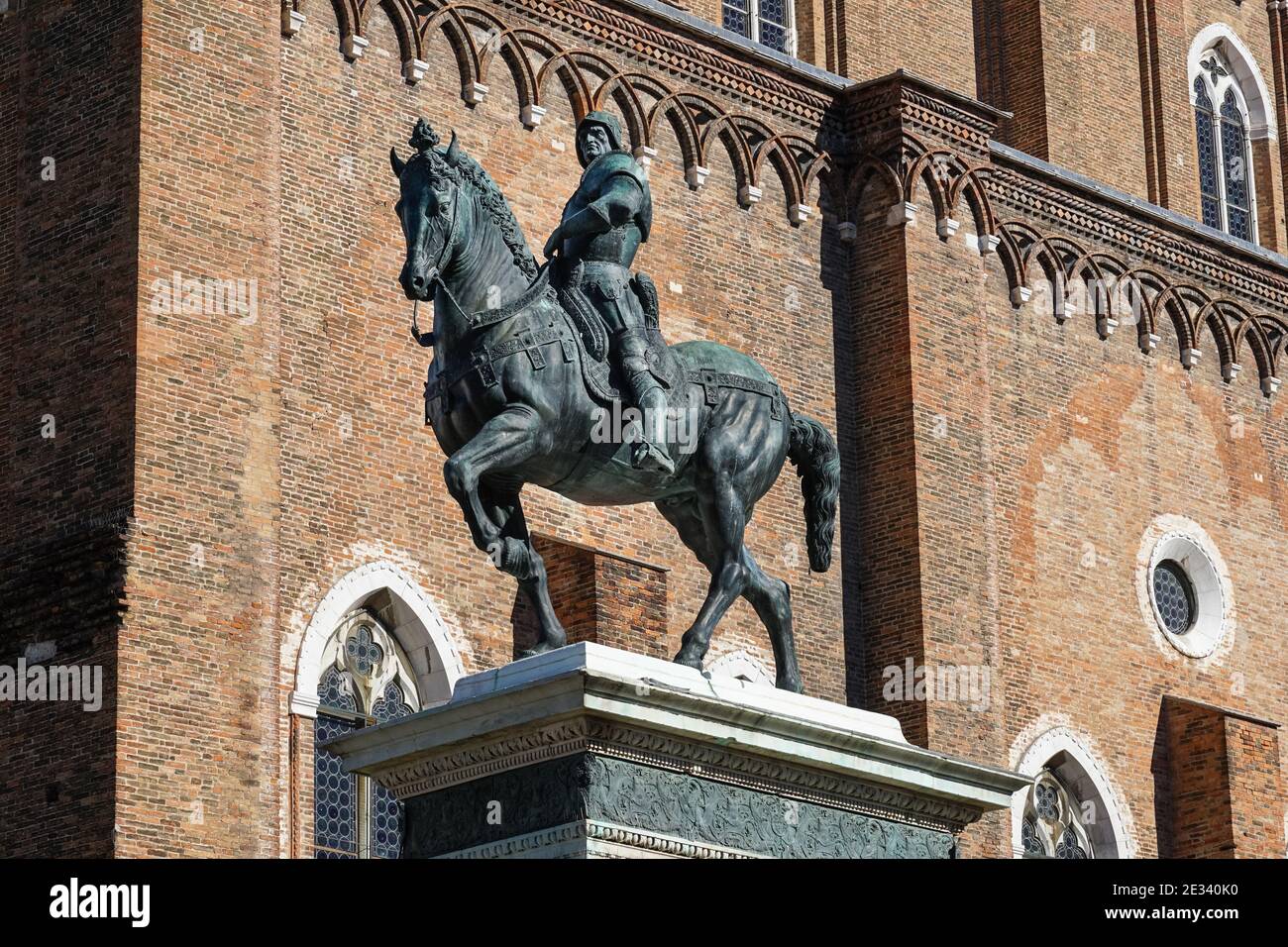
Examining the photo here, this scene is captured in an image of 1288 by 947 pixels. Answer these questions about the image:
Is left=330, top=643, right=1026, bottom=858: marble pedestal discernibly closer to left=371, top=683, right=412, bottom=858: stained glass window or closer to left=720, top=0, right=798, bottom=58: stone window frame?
left=371, top=683, right=412, bottom=858: stained glass window

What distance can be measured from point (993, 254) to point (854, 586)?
12.7 ft

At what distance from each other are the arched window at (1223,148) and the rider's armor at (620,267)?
18.3 meters

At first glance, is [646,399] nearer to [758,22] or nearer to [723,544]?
[723,544]

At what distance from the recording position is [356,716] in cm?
1967

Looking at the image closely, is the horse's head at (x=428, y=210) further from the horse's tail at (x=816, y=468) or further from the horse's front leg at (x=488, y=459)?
the horse's tail at (x=816, y=468)

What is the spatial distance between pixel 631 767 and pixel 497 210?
9.76 feet

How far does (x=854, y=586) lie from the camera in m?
23.5

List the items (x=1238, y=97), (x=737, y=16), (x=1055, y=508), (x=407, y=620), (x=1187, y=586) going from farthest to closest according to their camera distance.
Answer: (x=1238, y=97) < (x=1187, y=586) < (x=737, y=16) < (x=1055, y=508) < (x=407, y=620)

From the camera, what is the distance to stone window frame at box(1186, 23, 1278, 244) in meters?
31.4

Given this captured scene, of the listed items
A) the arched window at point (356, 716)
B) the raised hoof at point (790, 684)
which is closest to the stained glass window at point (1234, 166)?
the arched window at point (356, 716)

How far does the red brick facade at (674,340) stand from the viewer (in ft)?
58.5

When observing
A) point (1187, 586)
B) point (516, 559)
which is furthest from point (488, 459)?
point (1187, 586)
